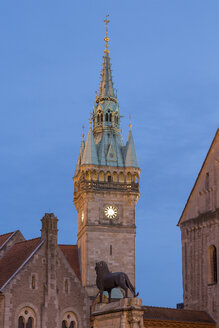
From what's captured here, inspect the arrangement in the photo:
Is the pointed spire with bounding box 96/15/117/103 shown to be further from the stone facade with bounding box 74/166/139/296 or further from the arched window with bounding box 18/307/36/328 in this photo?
the arched window with bounding box 18/307/36/328

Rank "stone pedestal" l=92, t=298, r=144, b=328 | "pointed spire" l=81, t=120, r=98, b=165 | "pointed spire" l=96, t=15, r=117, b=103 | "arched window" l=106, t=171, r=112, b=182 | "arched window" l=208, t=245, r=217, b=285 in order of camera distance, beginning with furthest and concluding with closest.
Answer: "pointed spire" l=96, t=15, r=117, b=103 → "pointed spire" l=81, t=120, r=98, b=165 → "arched window" l=106, t=171, r=112, b=182 → "arched window" l=208, t=245, r=217, b=285 → "stone pedestal" l=92, t=298, r=144, b=328

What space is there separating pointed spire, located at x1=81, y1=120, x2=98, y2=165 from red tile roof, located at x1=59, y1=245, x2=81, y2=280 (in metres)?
11.6

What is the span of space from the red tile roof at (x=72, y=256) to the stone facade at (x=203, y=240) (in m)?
35.4

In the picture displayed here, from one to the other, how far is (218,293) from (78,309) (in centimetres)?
1526

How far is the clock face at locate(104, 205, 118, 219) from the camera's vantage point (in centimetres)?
9975

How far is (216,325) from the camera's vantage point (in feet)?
197

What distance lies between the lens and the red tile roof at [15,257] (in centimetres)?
6850

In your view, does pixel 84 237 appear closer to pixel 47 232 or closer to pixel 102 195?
pixel 102 195

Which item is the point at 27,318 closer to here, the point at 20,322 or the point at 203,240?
the point at 20,322

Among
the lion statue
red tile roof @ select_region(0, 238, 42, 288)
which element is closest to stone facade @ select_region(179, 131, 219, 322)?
red tile roof @ select_region(0, 238, 42, 288)

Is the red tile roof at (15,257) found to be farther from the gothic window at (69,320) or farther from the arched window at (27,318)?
the gothic window at (69,320)

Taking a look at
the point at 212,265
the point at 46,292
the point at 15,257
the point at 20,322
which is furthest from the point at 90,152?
the point at 212,265

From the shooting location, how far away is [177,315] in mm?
60312

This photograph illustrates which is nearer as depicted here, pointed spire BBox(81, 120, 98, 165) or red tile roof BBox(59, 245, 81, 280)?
red tile roof BBox(59, 245, 81, 280)
